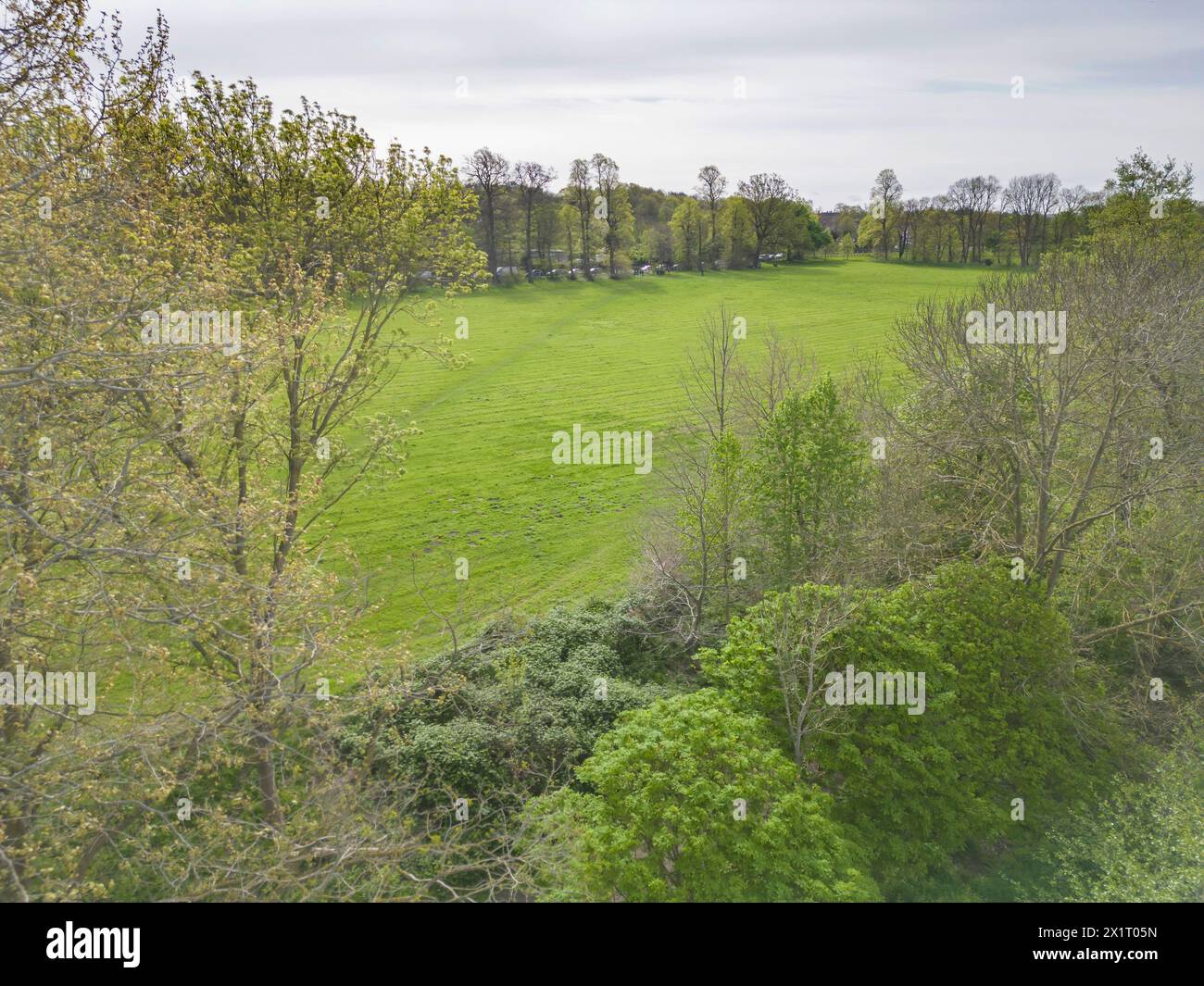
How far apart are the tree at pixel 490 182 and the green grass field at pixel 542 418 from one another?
7525 millimetres

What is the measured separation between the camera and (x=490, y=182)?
237 ft

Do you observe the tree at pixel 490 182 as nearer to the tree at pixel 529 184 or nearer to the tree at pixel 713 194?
the tree at pixel 529 184

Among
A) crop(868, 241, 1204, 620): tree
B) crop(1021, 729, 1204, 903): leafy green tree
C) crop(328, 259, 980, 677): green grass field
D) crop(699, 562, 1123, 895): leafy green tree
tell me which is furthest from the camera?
crop(328, 259, 980, 677): green grass field

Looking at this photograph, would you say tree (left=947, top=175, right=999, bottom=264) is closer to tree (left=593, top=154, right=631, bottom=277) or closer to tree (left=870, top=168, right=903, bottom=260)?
tree (left=870, top=168, right=903, bottom=260)

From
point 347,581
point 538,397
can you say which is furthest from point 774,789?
point 538,397

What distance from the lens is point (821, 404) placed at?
18734 mm

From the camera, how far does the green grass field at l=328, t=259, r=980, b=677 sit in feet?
84.3

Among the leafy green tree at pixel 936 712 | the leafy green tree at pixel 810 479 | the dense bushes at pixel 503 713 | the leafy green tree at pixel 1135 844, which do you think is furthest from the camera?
the leafy green tree at pixel 810 479

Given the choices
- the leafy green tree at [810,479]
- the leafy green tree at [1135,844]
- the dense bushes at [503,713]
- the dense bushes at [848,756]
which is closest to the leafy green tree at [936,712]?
the dense bushes at [848,756]

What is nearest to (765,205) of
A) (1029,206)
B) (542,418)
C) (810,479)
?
(1029,206)

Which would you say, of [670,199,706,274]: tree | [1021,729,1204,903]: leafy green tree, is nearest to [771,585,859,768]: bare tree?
[1021,729,1204,903]: leafy green tree

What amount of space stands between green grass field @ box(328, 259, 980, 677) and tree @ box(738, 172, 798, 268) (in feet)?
37.8

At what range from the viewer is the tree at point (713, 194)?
9144cm
